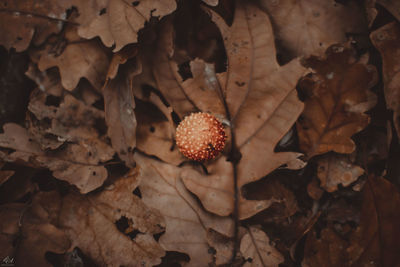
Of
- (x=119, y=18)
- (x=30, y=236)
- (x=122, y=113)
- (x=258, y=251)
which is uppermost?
(x=119, y=18)

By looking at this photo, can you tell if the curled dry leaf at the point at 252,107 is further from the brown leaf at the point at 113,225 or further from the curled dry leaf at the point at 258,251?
the brown leaf at the point at 113,225

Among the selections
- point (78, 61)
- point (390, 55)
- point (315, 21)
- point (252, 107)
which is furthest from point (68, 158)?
point (390, 55)

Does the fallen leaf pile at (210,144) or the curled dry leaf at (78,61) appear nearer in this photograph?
the fallen leaf pile at (210,144)

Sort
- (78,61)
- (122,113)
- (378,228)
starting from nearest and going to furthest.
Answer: (378,228)
(122,113)
(78,61)

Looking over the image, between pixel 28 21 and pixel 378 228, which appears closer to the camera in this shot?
pixel 378 228

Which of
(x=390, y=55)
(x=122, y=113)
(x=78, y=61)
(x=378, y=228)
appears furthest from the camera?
(x=78, y=61)

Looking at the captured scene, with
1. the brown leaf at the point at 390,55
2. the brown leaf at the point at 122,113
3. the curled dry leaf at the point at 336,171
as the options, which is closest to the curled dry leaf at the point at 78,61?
the brown leaf at the point at 122,113

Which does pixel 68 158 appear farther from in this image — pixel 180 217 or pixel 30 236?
pixel 180 217

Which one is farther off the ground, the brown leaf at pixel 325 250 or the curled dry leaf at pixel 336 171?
the curled dry leaf at pixel 336 171
